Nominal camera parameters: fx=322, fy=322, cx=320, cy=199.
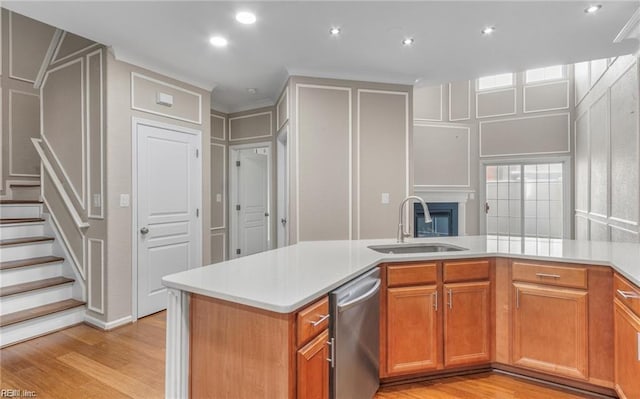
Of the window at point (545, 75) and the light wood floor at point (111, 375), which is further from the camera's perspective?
the window at point (545, 75)

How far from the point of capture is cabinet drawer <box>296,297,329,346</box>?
127cm

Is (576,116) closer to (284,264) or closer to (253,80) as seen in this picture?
(253,80)

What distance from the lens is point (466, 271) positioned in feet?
7.01

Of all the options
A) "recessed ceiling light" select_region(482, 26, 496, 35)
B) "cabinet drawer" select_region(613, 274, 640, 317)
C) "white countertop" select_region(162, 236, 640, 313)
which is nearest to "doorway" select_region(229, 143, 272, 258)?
"white countertop" select_region(162, 236, 640, 313)

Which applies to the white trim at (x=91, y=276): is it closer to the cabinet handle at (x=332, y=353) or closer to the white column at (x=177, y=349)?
the white column at (x=177, y=349)

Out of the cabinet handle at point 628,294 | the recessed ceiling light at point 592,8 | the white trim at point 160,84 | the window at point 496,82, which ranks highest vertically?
the window at point 496,82

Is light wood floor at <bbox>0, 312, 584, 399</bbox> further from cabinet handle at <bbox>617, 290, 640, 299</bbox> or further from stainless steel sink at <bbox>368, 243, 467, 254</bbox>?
stainless steel sink at <bbox>368, 243, 467, 254</bbox>

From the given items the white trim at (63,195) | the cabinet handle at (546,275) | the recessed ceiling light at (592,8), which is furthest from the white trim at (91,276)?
the recessed ceiling light at (592,8)

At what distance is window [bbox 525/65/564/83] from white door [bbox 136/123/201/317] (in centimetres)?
595

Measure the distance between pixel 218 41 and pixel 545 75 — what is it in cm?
593

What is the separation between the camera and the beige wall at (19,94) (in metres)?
4.21

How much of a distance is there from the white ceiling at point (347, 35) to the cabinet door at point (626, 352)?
84.9 inches

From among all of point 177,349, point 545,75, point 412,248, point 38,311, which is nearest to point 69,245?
point 38,311

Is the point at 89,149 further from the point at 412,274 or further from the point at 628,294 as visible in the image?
the point at 628,294
